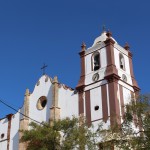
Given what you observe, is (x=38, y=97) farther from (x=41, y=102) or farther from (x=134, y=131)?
(x=134, y=131)

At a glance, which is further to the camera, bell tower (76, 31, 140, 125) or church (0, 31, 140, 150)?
church (0, 31, 140, 150)

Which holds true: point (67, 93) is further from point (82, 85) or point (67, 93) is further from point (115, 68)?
point (115, 68)

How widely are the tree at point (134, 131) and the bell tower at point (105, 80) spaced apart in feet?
30.7

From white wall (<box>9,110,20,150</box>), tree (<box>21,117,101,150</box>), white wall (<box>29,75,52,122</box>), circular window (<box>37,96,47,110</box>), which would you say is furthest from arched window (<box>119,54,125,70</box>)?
white wall (<box>9,110,20,150</box>)

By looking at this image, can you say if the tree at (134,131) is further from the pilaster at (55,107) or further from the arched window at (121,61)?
the arched window at (121,61)

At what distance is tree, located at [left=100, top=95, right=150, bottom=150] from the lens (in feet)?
70.1

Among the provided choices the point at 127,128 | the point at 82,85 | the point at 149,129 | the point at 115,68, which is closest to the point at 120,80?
the point at 115,68

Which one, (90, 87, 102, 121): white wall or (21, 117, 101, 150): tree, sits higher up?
(90, 87, 102, 121): white wall

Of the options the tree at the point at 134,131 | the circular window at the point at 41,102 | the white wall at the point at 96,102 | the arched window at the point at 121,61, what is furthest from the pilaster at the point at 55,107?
the tree at the point at 134,131

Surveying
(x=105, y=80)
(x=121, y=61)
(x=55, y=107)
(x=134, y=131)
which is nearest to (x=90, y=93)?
(x=105, y=80)

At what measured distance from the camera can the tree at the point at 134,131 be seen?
842 inches

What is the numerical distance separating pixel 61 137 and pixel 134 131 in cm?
924

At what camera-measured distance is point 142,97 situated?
77.2 feet

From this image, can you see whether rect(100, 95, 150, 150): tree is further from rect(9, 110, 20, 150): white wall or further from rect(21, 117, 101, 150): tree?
rect(9, 110, 20, 150): white wall
